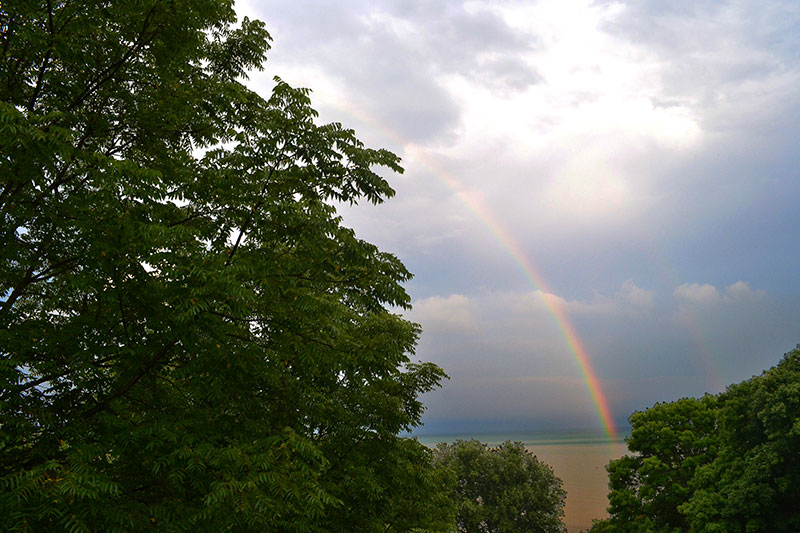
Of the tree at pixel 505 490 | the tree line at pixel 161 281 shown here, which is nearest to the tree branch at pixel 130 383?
the tree line at pixel 161 281

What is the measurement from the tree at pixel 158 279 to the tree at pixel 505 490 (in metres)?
36.2

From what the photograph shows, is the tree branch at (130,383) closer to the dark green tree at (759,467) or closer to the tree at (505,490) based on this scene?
the dark green tree at (759,467)

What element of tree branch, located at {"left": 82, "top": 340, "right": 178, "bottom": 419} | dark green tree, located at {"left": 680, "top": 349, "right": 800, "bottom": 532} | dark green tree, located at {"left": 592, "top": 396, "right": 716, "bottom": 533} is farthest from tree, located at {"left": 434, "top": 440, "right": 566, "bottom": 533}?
tree branch, located at {"left": 82, "top": 340, "right": 178, "bottom": 419}

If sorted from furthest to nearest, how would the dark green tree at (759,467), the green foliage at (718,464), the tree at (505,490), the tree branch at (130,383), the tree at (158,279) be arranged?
the tree at (505,490)
the green foliage at (718,464)
the dark green tree at (759,467)
the tree branch at (130,383)
the tree at (158,279)

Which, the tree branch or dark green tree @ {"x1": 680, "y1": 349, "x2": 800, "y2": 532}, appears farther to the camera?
dark green tree @ {"x1": 680, "y1": 349, "x2": 800, "y2": 532}

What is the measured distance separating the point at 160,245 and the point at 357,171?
11.2 feet

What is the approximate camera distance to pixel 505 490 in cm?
4281

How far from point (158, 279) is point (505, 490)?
42075 mm

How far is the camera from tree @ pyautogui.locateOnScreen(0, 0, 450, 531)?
612 cm

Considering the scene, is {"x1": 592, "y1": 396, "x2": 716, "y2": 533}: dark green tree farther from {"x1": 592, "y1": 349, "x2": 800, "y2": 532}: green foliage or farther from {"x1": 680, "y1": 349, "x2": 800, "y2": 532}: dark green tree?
{"x1": 680, "y1": 349, "x2": 800, "y2": 532}: dark green tree

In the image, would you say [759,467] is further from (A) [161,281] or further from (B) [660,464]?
(A) [161,281]

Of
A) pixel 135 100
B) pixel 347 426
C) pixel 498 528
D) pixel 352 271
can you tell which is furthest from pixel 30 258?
pixel 498 528

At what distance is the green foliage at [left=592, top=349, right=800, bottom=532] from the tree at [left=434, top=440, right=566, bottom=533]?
6444 millimetres

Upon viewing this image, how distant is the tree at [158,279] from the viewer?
612 cm
